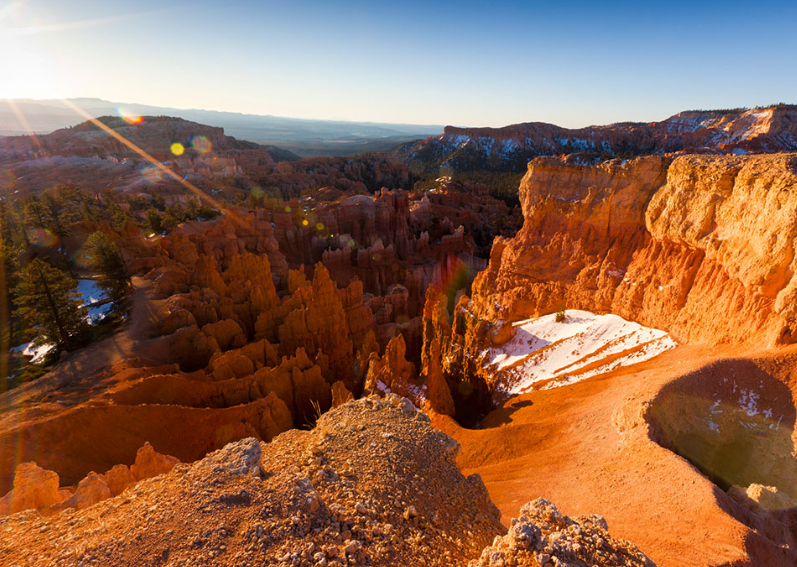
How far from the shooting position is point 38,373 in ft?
54.5

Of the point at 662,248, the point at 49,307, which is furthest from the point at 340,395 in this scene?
the point at 662,248

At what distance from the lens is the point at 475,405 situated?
19484 mm

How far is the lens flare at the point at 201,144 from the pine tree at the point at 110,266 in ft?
293

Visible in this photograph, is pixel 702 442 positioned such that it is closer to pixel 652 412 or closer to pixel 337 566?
pixel 652 412

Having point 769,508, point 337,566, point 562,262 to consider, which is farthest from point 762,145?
point 337,566

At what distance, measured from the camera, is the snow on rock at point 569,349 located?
16094 millimetres

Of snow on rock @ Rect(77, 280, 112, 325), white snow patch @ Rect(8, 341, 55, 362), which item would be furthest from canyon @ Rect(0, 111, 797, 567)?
white snow patch @ Rect(8, 341, 55, 362)

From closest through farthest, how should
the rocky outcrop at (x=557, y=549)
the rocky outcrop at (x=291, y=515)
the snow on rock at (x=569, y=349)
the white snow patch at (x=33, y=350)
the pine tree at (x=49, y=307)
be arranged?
1. the rocky outcrop at (x=557, y=549)
2. the rocky outcrop at (x=291, y=515)
3. the snow on rock at (x=569, y=349)
4. the pine tree at (x=49, y=307)
5. the white snow patch at (x=33, y=350)

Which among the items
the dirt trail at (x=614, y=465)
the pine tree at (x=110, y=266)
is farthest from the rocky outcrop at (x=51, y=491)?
the pine tree at (x=110, y=266)

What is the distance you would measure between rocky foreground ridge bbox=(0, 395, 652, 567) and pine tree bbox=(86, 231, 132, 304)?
2209cm

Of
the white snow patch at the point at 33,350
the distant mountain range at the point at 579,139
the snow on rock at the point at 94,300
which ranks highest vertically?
the distant mountain range at the point at 579,139

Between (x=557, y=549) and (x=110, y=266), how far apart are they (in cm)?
2856

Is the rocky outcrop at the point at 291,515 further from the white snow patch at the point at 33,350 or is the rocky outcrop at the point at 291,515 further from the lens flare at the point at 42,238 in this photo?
the lens flare at the point at 42,238

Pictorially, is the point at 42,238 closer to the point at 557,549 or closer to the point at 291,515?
the point at 291,515
